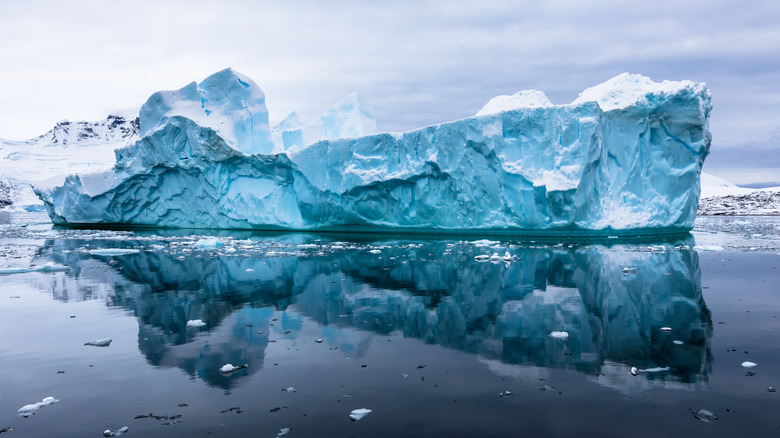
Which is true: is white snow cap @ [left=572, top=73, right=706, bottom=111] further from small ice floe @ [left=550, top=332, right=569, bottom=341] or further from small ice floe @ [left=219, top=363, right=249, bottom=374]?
small ice floe @ [left=219, top=363, right=249, bottom=374]

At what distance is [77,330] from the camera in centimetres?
Answer: 512

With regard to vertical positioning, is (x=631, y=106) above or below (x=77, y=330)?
above

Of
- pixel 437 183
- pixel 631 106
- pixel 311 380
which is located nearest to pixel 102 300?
pixel 311 380

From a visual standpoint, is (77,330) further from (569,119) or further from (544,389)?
(569,119)

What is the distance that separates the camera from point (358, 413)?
120 inches

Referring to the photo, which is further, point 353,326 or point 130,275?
point 130,275

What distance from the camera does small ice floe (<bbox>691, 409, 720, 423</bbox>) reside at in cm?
287

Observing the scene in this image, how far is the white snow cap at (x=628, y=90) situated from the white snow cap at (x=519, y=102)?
1272 mm

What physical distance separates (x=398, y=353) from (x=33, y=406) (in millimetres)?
2501

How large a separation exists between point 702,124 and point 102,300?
53.3ft

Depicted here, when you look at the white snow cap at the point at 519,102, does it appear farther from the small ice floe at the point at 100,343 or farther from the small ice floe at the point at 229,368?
the small ice floe at the point at 229,368

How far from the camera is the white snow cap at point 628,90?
1527 centimetres

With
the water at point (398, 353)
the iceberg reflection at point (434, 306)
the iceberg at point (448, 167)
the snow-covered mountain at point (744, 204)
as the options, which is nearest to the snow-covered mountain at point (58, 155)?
the iceberg at point (448, 167)

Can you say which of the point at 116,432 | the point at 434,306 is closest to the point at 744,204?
the point at 434,306
